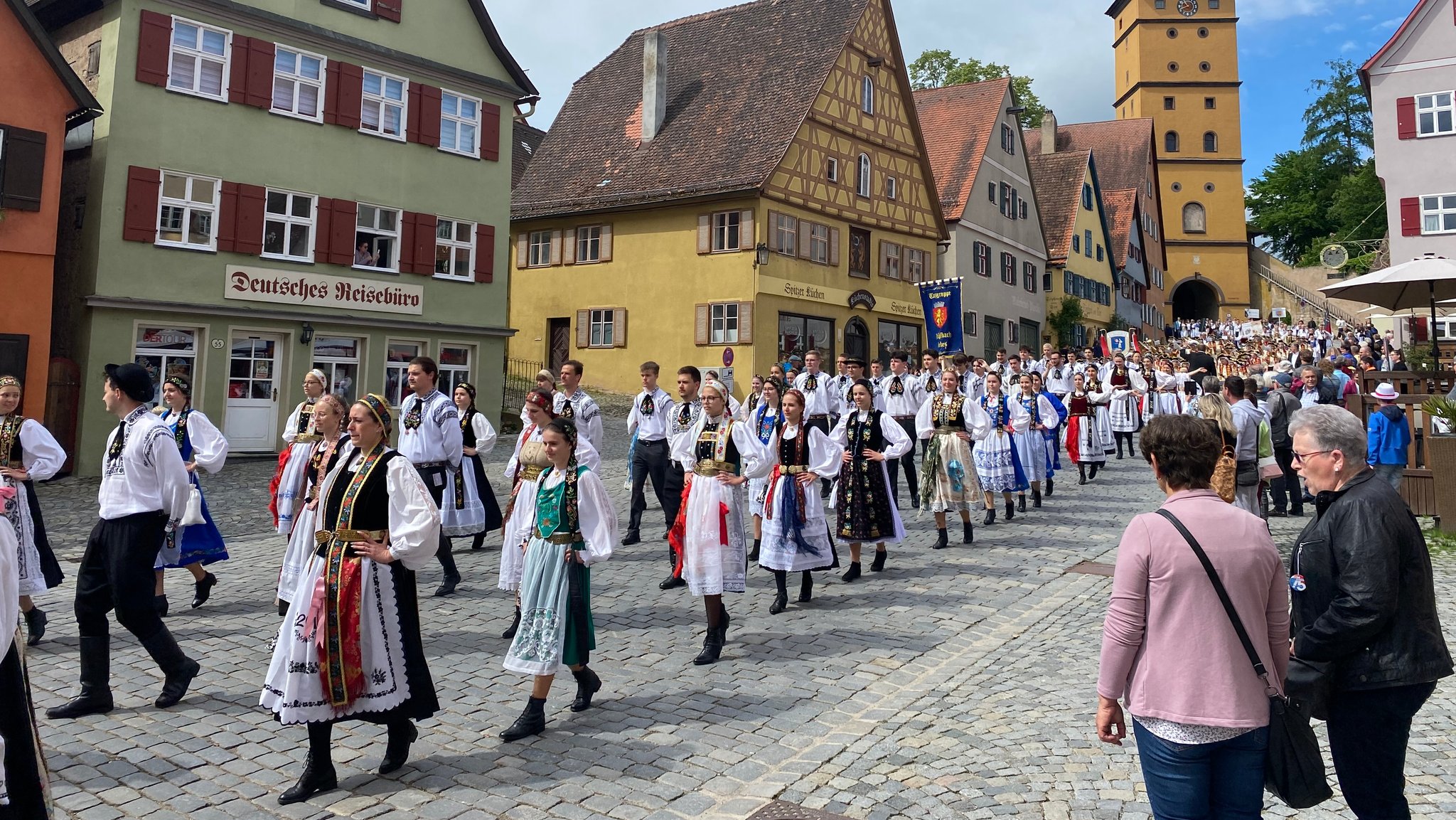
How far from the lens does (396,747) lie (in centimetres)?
482

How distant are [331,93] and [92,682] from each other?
58.4ft

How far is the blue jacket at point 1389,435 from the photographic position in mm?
11203

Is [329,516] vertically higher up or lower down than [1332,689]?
higher up

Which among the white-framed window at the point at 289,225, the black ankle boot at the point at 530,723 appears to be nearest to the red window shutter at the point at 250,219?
the white-framed window at the point at 289,225

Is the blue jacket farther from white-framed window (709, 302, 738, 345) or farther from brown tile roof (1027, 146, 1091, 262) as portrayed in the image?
brown tile roof (1027, 146, 1091, 262)

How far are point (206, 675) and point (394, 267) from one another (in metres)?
16.7

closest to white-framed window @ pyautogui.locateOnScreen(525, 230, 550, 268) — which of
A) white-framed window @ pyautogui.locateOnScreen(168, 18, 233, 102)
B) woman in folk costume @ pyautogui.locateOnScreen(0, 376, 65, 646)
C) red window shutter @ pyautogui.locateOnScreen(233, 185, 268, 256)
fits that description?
red window shutter @ pyautogui.locateOnScreen(233, 185, 268, 256)

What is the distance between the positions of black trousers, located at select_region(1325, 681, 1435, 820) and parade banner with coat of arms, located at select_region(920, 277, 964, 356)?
89.9 ft

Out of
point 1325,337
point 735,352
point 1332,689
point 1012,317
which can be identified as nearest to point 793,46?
point 735,352

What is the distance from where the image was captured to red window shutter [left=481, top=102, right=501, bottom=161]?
23.8 meters

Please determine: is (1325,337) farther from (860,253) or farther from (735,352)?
(735,352)

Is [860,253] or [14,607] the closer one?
[14,607]

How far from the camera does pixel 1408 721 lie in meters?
3.28

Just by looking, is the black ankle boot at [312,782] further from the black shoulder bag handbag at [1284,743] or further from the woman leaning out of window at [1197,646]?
the black shoulder bag handbag at [1284,743]
